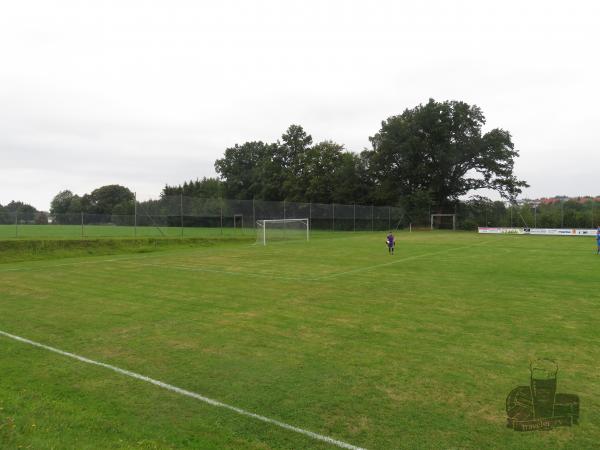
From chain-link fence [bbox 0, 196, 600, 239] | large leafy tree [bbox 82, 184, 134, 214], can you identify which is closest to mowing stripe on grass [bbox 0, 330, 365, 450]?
chain-link fence [bbox 0, 196, 600, 239]

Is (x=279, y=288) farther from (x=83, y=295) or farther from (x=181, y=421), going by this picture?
(x=181, y=421)

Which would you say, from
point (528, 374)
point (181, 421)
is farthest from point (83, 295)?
point (528, 374)

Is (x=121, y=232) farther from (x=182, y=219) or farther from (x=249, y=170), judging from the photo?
(x=249, y=170)

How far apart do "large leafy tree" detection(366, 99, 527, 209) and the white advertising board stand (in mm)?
8771

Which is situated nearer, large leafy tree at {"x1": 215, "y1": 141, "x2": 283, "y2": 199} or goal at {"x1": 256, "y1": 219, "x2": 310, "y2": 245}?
goal at {"x1": 256, "y1": 219, "x2": 310, "y2": 245}

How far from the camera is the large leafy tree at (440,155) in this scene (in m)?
56.0

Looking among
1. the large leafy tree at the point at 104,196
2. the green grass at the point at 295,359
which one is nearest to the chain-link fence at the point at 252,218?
the green grass at the point at 295,359

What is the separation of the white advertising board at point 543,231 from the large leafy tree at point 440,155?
8.77m

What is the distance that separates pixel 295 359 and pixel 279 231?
29349 mm

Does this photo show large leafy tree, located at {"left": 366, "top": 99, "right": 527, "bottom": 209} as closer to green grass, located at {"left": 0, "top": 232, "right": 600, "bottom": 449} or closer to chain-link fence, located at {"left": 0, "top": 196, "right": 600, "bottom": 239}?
chain-link fence, located at {"left": 0, "top": 196, "right": 600, "bottom": 239}

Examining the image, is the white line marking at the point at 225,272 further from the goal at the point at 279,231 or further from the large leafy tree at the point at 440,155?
the large leafy tree at the point at 440,155

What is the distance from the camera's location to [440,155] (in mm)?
56156

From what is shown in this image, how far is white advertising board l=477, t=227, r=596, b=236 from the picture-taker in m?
42.2

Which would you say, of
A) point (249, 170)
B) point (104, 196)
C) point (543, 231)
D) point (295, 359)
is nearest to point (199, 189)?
point (249, 170)
